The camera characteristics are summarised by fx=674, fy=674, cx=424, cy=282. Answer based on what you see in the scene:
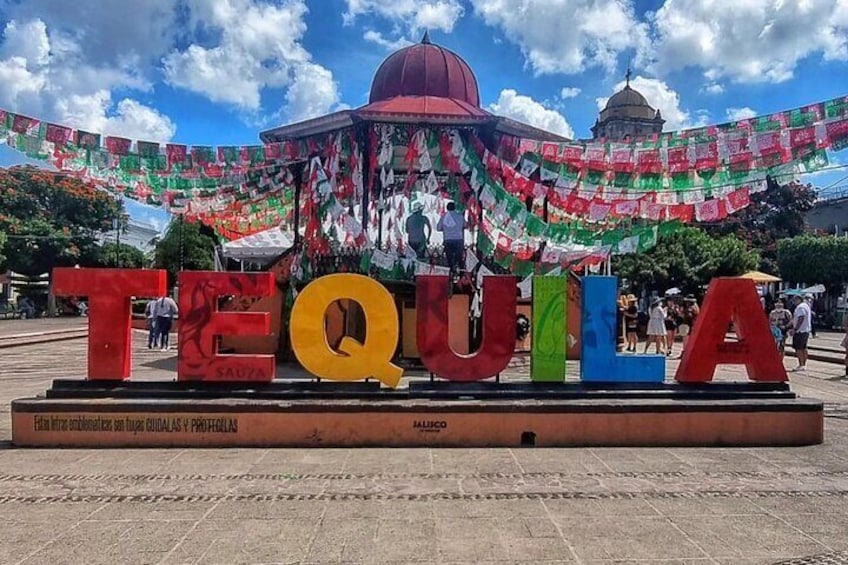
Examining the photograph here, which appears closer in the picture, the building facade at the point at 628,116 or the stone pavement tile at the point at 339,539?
the stone pavement tile at the point at 339,539

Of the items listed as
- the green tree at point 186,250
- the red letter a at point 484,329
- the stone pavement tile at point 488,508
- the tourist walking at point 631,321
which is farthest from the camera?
the green tree at point 186,250

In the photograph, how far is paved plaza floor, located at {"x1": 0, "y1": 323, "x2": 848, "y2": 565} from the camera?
5438 millimetres

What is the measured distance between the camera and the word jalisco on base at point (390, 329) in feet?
30.6

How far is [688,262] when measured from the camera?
4166 centimetres

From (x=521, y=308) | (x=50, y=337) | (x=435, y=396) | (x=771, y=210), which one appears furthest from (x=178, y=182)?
(x=771, y=210)

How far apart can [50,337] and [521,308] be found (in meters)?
19.8

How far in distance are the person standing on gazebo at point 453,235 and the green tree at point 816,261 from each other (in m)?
37.9

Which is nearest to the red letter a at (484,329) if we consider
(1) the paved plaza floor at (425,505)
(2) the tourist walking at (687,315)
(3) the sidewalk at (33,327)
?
(1) the paved plaza floor at (425,505)

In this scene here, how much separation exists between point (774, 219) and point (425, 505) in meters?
58.1

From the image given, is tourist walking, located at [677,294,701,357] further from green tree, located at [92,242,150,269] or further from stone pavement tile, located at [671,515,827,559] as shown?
green tree, located at [92,242,150,269]

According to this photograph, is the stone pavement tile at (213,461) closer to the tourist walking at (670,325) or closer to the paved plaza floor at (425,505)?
the paved plaza floor at (425,505)

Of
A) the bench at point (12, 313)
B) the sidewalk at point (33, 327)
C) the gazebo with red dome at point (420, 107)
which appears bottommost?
the sidewalk at point (33, 327)

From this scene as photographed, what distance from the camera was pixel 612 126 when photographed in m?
69.9

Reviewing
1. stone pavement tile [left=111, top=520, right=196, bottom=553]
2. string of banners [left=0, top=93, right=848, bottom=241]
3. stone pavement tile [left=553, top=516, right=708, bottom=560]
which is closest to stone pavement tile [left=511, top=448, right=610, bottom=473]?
stone pavement tile [left=553, top=516, right=708, bottom=560]
